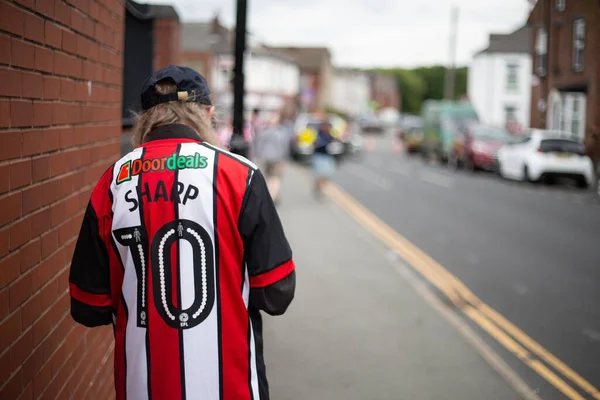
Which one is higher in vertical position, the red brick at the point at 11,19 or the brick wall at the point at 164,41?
the brick wall at the point at 164,41

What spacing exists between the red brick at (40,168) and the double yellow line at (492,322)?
3.61 m

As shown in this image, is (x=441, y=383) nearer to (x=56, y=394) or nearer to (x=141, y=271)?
(x=56, y=394)

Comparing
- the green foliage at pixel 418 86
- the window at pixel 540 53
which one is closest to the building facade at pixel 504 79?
the window at pixel 540 53

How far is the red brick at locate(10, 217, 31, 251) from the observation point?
264 cm

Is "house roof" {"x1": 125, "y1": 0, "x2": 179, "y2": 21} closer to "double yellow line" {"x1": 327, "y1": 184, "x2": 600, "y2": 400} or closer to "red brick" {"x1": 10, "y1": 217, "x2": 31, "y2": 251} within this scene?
"double yellow line" {"x1": 327, "y1": 184, "x2": 600, "y2": 400}

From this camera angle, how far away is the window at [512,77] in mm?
46188

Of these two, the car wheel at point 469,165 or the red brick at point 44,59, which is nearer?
the red brick at point 44,59

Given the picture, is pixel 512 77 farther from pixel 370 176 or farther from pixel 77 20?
pixel 77 20

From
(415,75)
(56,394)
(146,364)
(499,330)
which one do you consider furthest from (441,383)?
(415,75)

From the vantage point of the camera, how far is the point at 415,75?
161 m

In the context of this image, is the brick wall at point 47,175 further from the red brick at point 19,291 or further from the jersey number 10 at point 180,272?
the jersey number 10 at point 180,272

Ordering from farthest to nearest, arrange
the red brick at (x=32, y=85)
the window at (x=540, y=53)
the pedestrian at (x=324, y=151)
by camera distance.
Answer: the window at (x=540, y=53)
the pedestrian at (x=324, y=151)
the red brick at (x=32, y=85)

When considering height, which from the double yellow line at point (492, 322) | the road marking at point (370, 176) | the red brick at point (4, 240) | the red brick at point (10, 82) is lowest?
the double yellow line at point (492, 322)

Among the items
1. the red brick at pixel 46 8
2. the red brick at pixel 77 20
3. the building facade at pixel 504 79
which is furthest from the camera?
the building facade at pixel 504 79
